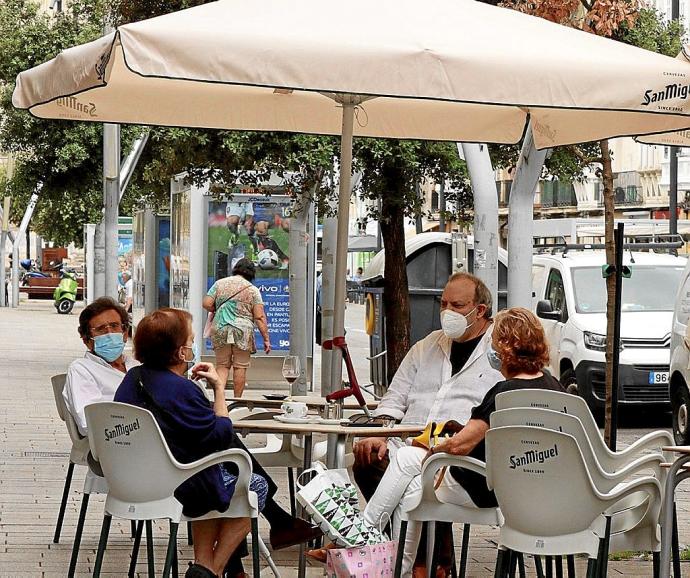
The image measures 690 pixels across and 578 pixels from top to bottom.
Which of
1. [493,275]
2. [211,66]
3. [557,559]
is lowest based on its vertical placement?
[557,559]

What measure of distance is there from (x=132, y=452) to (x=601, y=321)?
35.8 feet

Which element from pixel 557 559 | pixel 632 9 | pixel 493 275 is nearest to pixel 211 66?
pixel 557 559

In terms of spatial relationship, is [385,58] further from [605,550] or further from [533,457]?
[605,550]

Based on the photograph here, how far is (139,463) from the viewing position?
20.3 feet

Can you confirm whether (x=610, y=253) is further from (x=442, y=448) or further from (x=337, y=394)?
(x=442, y=448)

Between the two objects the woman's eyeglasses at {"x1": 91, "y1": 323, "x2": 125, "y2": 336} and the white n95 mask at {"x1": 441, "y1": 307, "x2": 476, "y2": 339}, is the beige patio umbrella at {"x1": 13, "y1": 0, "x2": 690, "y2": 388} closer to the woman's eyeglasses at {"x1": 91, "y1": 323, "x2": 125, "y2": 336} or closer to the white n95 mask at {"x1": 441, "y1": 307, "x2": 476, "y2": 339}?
the white n95 mask at {"x1": 441, "y1": 307, "x2": 476, "y2": 339}

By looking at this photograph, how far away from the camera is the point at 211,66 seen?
5.97 metres

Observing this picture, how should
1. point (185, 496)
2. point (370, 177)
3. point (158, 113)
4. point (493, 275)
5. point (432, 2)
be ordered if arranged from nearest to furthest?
point (185, 496)
point (432, 2)
point (158, 113)
point (493, 275)
point (370, 177)

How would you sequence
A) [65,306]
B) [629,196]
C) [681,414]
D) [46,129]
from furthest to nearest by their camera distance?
[629,196] < [65,306] < [46,129] < [681,414]

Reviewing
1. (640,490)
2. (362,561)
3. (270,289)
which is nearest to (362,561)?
(362,561)

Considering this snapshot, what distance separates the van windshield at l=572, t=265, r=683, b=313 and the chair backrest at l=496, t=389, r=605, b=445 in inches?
412

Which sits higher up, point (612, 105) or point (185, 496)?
point (612, 105)

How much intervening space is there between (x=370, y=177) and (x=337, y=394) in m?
9.34

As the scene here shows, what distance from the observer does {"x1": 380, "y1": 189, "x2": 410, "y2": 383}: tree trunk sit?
1695 centimetres
